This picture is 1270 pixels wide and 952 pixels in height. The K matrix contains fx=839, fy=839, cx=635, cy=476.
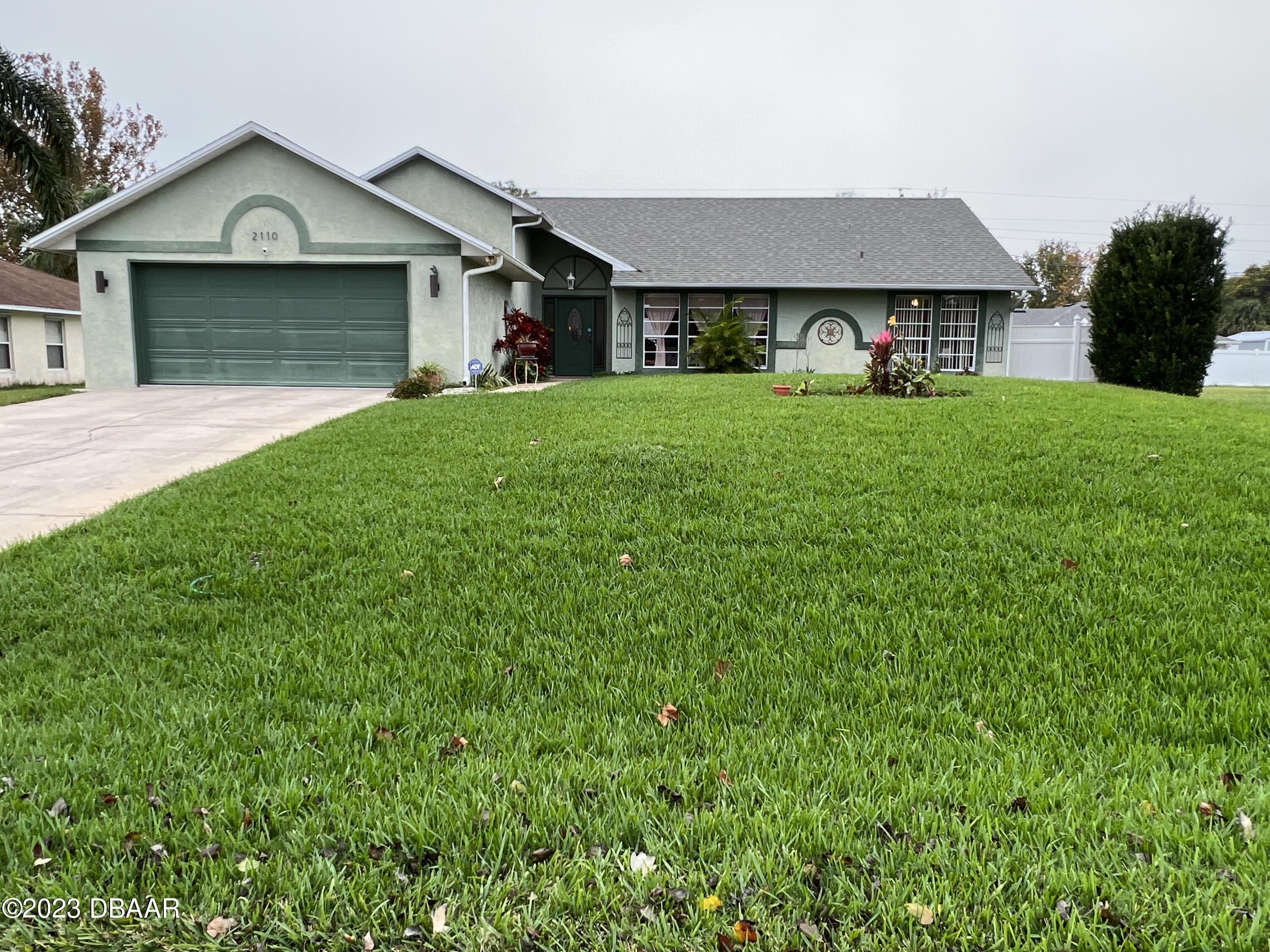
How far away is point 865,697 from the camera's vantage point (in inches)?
127

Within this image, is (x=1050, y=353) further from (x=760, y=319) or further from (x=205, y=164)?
(x=205, y=164)

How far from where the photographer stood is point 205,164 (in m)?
14.4

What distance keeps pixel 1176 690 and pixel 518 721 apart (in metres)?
2.51

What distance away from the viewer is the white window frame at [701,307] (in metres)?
19.4

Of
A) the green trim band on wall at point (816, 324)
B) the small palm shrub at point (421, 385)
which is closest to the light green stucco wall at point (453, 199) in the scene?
the small palm shrub at point (421, 385)

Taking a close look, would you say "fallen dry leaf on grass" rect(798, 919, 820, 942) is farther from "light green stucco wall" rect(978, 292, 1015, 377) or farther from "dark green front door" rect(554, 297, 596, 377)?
"light green stucco wall" rect(978, 292, 1015, 377)

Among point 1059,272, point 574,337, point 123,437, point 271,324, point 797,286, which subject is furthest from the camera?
point 1059,272

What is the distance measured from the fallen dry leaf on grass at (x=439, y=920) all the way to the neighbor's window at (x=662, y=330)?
58.8ft

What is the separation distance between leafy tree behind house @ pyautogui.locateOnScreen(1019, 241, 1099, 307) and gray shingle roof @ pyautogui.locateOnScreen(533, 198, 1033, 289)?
115 feet

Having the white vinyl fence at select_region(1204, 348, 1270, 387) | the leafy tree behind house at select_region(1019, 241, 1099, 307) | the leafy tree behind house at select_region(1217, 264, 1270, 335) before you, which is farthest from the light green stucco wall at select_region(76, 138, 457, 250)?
the leafy tree behind house at select_region(1217, 264, 1270, 335)

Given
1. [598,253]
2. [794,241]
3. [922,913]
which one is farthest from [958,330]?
[922,913]

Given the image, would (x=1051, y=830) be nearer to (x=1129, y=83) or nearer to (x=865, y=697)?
(x=865, y=697)

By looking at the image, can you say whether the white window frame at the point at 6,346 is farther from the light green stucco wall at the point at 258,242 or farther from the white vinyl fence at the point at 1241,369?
the white vinyl fence at the point at 1241,369

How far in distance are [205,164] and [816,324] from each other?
12678 mm
